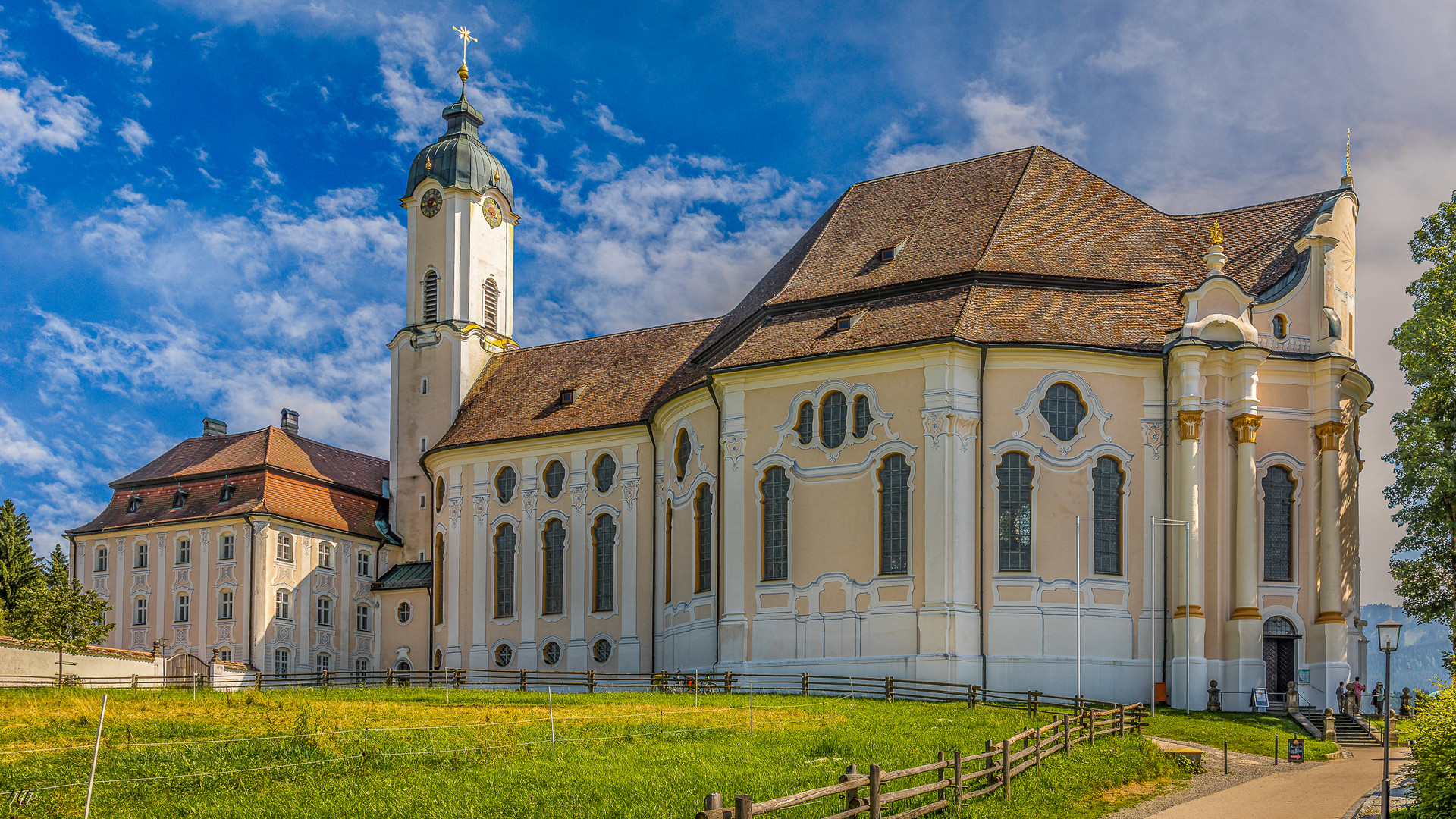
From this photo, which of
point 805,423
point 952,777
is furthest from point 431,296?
point 952,777

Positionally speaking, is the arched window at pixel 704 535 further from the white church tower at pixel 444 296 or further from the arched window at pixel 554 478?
the white church tower at pixel 444 296

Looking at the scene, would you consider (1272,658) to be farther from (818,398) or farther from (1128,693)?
(818,398)

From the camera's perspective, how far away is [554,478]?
51.1m

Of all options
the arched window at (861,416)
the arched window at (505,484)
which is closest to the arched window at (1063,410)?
the arched window at (861,416)

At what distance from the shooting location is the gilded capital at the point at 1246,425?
128 ft

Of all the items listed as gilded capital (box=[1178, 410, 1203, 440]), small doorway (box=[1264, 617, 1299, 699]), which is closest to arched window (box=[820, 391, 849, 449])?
gilded capital (box=[1178, 410, 1203, 440])

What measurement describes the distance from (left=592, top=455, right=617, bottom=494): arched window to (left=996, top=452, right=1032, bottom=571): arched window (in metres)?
15.6

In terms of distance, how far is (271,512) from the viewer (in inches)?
2136

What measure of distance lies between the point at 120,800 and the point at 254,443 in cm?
4196

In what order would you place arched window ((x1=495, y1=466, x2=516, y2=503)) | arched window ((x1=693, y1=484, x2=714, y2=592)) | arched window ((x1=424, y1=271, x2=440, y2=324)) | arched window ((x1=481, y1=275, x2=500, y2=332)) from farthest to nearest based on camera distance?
arched window ((x1=481, y1=275, x2=500, y2=332)) < arched window ((x1=424, y1=271, x2=440, y2=324)) < arched window ((x1=495, y1=466, x2=516, y2=503)) < arched window ((x1=693, y1=484, x2=714, y2=592))

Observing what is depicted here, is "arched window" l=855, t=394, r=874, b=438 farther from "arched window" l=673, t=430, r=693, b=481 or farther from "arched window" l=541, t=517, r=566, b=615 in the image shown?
"arched window" l=541, t=517, r=566, b=615

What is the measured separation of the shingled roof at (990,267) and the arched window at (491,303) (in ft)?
38.4

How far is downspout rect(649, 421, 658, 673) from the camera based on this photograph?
46.6 m

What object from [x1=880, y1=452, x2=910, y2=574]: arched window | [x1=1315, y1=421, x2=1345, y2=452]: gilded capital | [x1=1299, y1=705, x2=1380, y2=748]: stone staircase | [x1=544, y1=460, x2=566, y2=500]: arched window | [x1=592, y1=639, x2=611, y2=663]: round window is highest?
[x1=1315, y1=421, x2=1345, y2=452]: gilded capital
